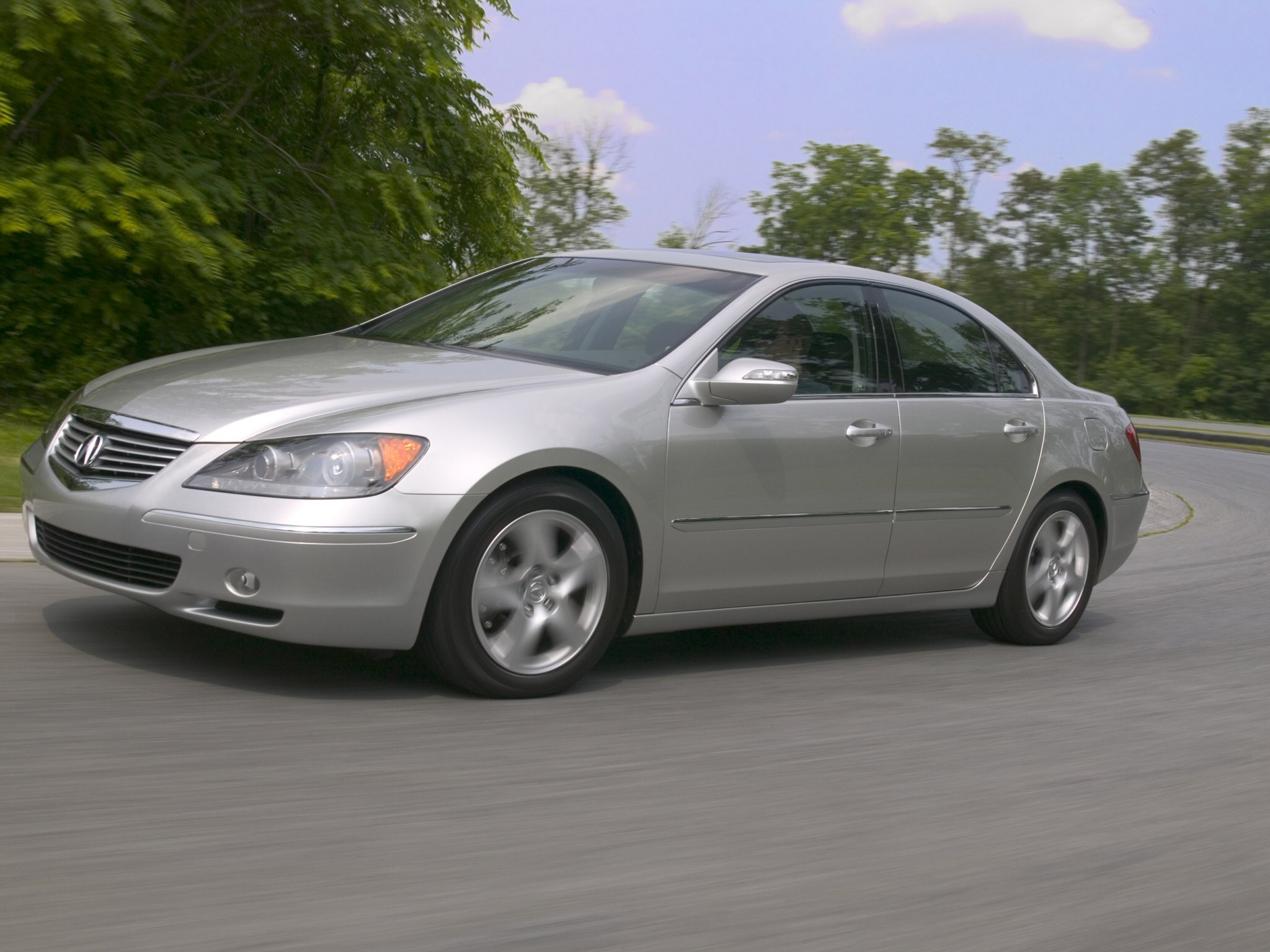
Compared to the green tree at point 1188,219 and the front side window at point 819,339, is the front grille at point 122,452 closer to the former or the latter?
the front side window at point 819,339

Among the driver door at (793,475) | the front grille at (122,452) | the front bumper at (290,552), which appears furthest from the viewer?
the driver door at (793,475)

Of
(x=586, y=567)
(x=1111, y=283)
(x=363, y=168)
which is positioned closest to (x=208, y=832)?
(x=586, y=567)

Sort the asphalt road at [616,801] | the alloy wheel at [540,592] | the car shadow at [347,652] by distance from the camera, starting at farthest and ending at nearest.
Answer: the car shadow at [347,652] → the alloy wheel at [540,592] → the asphalt road at [616,801]

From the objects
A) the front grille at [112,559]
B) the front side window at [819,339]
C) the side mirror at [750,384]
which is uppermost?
the front side window at [819,339]

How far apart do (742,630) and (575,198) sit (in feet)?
83.3

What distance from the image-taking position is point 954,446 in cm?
675

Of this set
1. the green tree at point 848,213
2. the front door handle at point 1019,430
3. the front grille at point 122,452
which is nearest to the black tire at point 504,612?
the front grille at point 122,452

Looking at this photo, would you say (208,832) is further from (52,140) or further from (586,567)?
(52,140)

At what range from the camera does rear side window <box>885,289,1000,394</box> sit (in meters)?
6.77

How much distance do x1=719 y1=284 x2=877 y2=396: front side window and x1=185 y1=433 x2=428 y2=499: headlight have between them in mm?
1618

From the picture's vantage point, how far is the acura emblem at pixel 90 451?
5.23 m

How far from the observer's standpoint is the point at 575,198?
31859 millimetres

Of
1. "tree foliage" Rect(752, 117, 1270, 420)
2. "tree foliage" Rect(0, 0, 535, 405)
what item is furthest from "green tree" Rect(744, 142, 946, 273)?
"tree foliage" Rect(0, 0, 535, 405)

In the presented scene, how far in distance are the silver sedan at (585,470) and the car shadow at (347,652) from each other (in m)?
0.33
